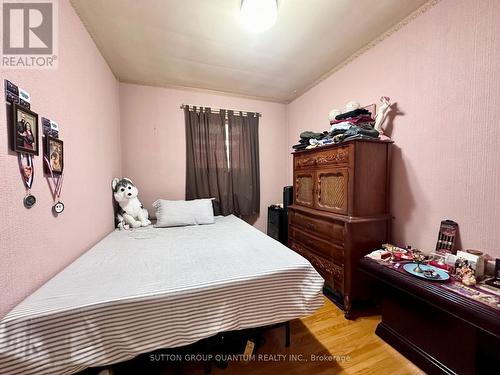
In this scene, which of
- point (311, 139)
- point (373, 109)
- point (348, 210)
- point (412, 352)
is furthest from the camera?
point (311, 139)

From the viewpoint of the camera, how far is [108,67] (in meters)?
2.29

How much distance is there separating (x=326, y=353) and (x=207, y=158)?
2527 mm

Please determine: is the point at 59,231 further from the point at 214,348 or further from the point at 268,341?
the point at 268,341

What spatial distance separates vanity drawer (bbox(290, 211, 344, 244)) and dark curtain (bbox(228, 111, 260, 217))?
93cm

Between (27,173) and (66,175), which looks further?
(66,175)

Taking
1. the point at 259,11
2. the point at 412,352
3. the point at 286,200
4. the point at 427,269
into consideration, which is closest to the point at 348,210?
the point at 427,269

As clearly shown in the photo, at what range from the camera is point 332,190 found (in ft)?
6.16

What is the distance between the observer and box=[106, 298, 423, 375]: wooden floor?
4.11 feet

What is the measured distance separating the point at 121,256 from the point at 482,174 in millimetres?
2490

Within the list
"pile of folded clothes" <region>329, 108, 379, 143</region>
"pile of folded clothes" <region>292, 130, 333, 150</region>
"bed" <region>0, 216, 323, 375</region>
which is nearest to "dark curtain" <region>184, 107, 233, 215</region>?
"pile of folded clothes" <region>292, 130, 333, 150</region>

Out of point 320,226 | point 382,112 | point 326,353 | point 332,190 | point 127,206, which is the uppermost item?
point 382,112

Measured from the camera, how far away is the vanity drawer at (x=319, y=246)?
1767mm

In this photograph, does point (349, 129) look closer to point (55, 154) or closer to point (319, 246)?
point (319, 246)

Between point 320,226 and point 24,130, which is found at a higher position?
point 24,130
